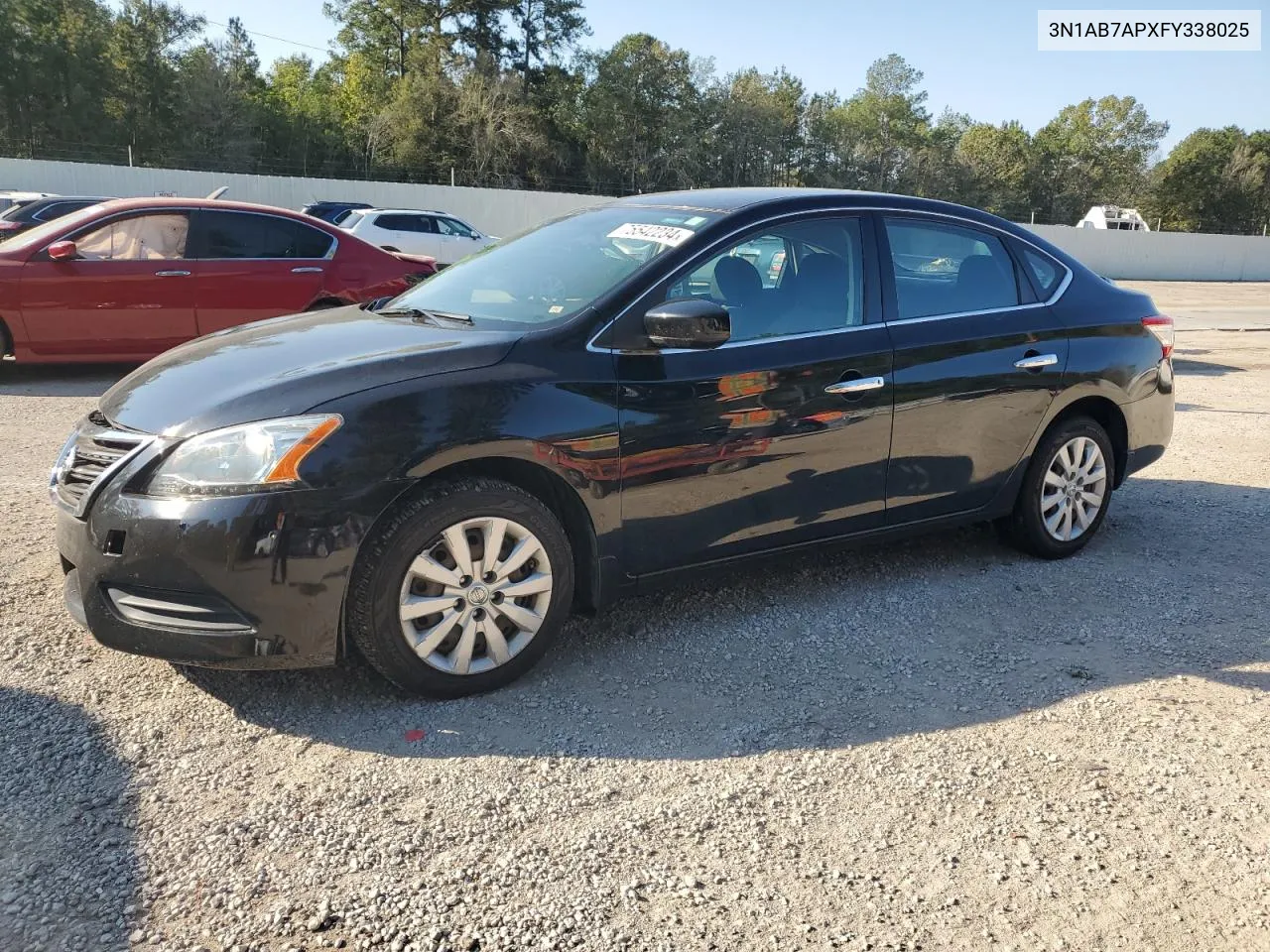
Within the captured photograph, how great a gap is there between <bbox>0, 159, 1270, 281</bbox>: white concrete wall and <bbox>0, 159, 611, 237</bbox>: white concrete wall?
3 cm

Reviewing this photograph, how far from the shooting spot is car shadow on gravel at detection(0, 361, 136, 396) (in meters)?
8.66

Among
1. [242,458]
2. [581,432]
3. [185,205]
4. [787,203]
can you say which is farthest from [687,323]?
[185,205]

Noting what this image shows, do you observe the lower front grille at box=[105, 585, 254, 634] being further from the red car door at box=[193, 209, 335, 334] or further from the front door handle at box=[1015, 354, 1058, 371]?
the red car door at box=[193, 209, 335, 334]

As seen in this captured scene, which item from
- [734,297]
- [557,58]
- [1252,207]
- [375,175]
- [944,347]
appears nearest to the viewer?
[734,297]

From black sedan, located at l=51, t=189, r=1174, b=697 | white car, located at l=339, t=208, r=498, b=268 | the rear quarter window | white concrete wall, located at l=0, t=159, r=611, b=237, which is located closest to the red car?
black sedan, located at l=51, t=189, r=1174, b=697

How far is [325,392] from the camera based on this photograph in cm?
318

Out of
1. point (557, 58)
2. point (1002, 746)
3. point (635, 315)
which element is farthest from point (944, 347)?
point (557, 58)

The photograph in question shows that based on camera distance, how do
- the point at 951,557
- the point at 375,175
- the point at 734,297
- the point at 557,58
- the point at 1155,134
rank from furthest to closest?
the point at 1155,134
the point at 557,58
the point at 375,175
the point at 951,557
the point at 734,297

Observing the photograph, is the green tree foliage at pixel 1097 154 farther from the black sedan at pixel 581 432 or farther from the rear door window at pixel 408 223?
the black sedan at pixel 581 432

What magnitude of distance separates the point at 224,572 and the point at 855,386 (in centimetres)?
242

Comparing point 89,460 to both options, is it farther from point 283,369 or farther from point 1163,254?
point 1163,254

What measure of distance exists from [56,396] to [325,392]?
21.2 feet

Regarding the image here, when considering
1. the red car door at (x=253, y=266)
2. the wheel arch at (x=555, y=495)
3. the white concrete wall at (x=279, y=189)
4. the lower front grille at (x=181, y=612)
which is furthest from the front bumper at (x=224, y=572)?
the white concrete wall at (x=279, y=189)

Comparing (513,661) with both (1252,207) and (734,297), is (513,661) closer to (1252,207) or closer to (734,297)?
(734,297)
